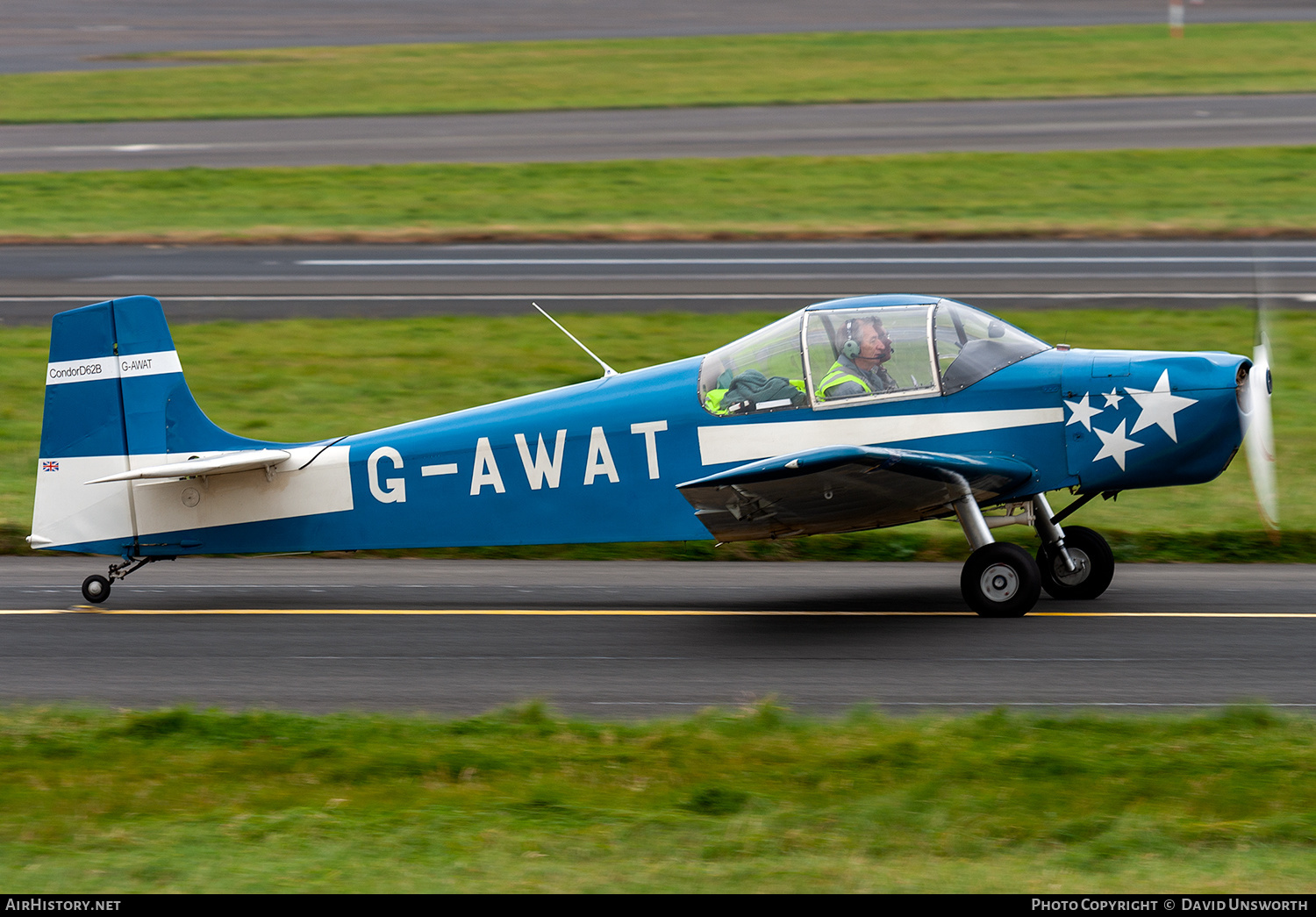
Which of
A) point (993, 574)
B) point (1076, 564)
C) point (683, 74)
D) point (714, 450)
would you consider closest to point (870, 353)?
point (714, 450)

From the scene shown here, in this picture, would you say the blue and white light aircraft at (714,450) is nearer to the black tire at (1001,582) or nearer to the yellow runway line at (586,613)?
the black tire at (1001,582)

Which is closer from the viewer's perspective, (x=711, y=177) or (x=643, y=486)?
(x=643, y=486)

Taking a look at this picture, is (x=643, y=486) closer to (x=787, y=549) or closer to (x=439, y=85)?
(x=787, y=549)

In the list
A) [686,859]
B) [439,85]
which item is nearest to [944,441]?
[686,859]

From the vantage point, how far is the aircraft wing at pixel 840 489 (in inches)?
364

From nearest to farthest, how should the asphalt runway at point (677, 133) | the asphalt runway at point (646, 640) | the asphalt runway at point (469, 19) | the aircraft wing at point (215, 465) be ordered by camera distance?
the asphalt runway at point (646, 640), the aircraft wing at point (215, 465), the asphalt runway at point (677, 133), the asphalt runway at point (469, 19)

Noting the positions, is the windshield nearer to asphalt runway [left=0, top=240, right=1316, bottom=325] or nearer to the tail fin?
the tail fin

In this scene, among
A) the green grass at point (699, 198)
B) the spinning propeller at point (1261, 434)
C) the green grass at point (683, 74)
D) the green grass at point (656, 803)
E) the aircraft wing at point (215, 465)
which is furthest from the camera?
the green grass at point (683, 74)

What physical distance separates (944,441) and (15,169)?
94.7ft

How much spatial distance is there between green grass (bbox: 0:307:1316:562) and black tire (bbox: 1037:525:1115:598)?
5.35ft

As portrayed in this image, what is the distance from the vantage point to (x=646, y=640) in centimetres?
1005

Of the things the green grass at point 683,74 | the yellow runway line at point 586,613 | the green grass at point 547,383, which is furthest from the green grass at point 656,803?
the green grass at point 683,74

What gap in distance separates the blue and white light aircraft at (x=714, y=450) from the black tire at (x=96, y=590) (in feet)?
0.07

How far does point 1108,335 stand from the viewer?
1881 cm
